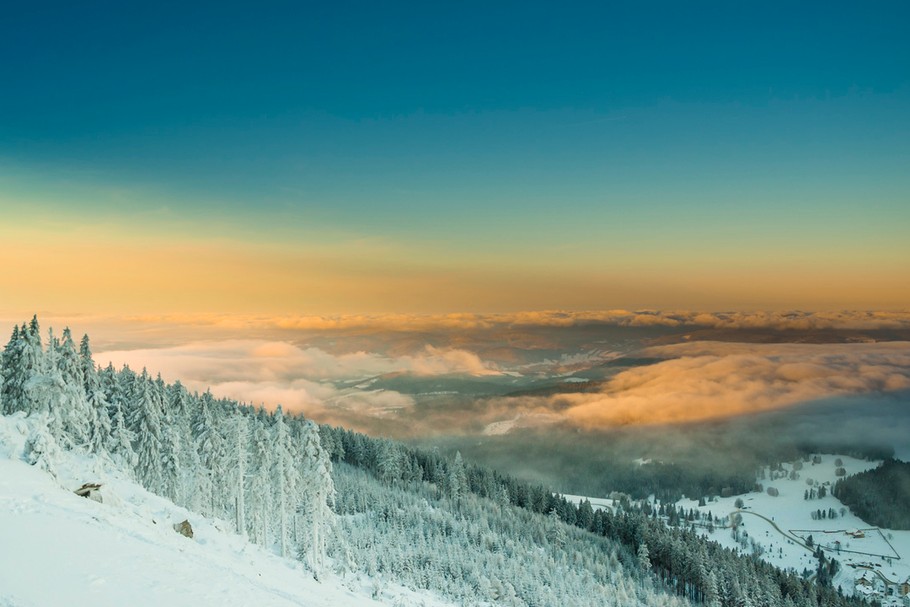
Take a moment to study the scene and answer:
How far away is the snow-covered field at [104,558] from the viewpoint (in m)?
16.2

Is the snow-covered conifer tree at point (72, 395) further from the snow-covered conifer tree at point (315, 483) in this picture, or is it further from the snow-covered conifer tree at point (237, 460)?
the snow-covered conifer tree at point (315, 483)

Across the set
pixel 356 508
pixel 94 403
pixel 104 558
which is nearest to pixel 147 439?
pixel 94 403

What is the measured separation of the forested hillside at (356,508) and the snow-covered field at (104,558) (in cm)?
420

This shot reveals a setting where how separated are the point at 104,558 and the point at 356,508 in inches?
3144

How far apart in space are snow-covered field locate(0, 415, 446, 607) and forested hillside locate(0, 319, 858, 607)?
4198 millimetres

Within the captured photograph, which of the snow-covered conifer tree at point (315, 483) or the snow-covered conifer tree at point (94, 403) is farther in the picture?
the snow-covered conifer tree at point (315, 483)

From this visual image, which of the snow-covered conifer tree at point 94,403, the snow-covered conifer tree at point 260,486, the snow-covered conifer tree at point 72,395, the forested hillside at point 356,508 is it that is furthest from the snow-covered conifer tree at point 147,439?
the snow-covered conifer tree at point 260,486

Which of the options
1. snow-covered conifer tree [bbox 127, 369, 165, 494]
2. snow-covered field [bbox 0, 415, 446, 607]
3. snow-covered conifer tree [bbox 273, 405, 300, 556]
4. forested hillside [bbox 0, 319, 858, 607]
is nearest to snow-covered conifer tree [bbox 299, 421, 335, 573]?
forested hillside [bbox 0, 319, 858, 607]

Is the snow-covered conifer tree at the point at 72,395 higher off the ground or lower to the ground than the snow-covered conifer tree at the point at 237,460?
higher

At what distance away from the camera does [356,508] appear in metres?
94.1

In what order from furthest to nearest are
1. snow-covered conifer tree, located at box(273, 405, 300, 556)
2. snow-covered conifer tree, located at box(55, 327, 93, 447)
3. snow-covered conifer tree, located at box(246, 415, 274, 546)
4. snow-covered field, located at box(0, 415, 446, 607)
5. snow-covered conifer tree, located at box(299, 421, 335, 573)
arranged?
snow-covered conifer tree, located at box(273, 405, 300, 556), snow-covered conifer tree, located at box(246, 415, 274, 546), snow-covered conifer tree, located at box(299, 421, 335, 573), snow-covered conifer tree, located at box(55, 327, 93, 447), snow-covered field, located at box(0, 415, 446, 607)

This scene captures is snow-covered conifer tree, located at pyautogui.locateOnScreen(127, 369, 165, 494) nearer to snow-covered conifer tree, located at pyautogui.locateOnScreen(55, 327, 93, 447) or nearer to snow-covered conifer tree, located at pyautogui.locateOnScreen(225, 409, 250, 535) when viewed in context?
snow-covered conifer tree, located at pyautogui.locateOnScreen(55, 327, 93, 447)

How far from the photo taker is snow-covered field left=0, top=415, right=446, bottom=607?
1622 cm

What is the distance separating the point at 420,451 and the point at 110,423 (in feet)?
324
